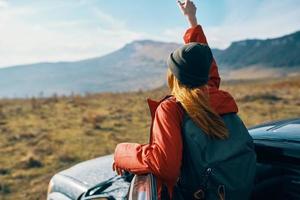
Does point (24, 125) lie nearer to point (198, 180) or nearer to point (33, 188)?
point (33, 188)

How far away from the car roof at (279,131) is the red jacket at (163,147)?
571 mm

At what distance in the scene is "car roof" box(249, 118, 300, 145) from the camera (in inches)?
123

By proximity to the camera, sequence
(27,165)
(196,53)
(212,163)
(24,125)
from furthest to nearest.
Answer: (24,125), (27,165), (196,53), (212,163)

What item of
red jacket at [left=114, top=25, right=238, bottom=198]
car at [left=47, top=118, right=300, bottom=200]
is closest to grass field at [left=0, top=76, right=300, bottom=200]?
car at [left=47, top=118, right=300, bottom=200]

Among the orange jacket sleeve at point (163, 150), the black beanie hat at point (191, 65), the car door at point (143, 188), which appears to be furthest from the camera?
the black beanie hat at point (191, 65)

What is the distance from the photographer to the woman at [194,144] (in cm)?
250

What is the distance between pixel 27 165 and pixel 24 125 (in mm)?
7522

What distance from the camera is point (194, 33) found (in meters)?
3.27

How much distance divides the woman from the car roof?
0.50 meters

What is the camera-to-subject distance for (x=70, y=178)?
421 centimetres

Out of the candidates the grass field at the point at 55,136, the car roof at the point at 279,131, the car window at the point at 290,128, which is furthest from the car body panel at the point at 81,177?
the grass field at the point at 55,136

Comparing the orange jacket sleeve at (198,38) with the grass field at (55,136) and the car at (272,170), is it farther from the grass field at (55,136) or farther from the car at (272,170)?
the grass field at (55,136)

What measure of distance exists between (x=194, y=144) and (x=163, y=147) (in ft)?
0.53

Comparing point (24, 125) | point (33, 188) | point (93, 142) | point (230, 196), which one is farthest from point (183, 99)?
point (24, 125)
